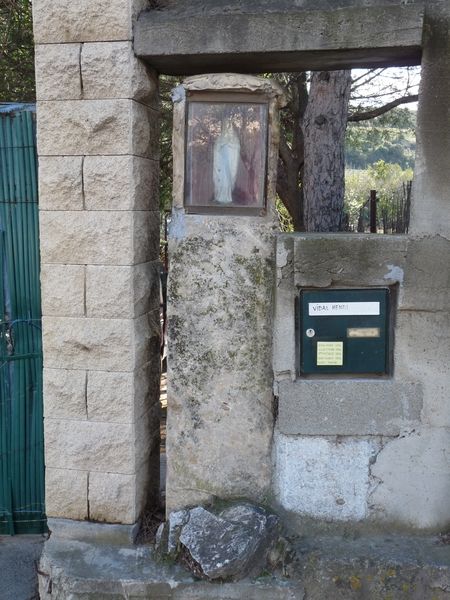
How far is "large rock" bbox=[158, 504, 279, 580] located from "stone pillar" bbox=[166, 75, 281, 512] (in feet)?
0.48

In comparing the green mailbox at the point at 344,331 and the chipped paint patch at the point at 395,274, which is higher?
the chipped paint patch at the point at 395,274

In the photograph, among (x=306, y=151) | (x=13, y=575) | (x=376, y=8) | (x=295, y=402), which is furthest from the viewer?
(x=306, y=151)

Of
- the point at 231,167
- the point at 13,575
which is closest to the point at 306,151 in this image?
the point at 231,167

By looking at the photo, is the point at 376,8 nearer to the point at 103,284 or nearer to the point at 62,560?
the point at 103,284

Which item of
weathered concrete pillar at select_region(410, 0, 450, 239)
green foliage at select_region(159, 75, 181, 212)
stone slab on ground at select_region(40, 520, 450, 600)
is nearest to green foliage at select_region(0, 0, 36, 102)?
green foliage at select_region(159, 75, 181, 212)

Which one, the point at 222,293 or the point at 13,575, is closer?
the point at 222,293

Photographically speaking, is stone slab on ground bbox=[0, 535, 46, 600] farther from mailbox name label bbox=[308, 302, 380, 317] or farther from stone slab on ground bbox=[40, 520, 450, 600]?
mailbox name label bbox=[308, 302, 380, 317]

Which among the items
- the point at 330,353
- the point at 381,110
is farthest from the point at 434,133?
the point at 381,110

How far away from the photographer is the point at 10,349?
13.3ft

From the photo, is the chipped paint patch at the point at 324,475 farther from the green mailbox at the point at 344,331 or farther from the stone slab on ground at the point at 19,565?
the stone slab on ground at the point at 19,565

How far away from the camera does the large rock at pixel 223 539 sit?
3.24 meters

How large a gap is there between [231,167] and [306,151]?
4.82 meters

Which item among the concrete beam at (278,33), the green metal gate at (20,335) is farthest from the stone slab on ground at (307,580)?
the concrete beam at (278,33)

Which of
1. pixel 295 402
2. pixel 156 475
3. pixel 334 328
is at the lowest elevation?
pixel 156 475
